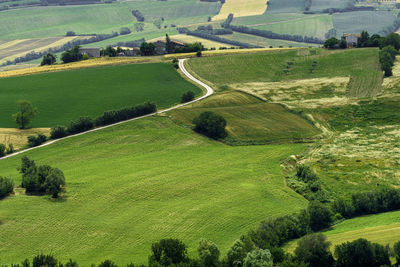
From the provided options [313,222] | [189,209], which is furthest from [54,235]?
[313,222]

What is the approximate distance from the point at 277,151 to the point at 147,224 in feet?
153

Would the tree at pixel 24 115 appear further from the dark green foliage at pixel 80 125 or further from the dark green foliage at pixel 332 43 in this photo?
the dark green foliage at pixel 332 43

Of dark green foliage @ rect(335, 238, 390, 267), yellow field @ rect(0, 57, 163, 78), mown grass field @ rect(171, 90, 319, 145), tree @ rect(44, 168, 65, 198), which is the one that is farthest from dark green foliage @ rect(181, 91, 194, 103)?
dark green foliage @ rect(335, 238, 390, 267)

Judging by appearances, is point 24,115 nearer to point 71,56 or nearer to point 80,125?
point 80,125

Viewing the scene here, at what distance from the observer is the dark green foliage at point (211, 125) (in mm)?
124562

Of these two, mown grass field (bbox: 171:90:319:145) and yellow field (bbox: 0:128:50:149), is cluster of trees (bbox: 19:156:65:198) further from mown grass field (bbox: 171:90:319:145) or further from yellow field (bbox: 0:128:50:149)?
mown grass field (bbox: 171:90:319:145)

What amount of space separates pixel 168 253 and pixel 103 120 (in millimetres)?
69627

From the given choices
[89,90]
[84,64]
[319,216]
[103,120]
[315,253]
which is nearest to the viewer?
[315,253]

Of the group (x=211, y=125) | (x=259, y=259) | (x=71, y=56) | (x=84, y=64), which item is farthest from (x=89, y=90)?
(x=259, y=259)

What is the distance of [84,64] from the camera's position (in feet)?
595

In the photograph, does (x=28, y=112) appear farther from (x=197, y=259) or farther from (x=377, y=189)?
Result: (x=377, y=189)

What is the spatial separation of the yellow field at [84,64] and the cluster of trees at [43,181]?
87253 millimetres

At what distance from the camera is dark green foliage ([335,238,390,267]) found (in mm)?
64312

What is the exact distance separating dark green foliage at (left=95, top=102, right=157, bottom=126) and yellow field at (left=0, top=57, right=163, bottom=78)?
51449mm
